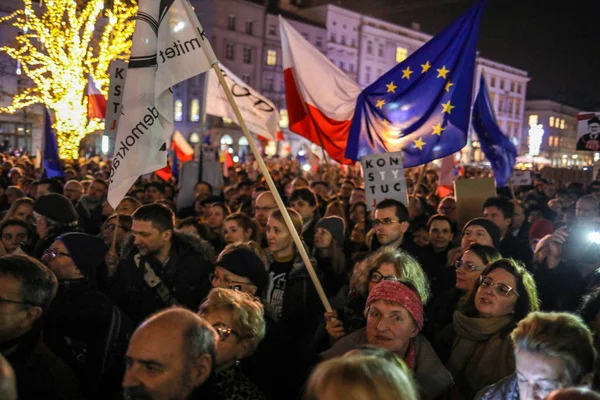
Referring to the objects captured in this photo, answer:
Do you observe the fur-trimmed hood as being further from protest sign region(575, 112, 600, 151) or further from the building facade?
the building facade

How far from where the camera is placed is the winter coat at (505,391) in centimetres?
266

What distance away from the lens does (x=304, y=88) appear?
26.0ft

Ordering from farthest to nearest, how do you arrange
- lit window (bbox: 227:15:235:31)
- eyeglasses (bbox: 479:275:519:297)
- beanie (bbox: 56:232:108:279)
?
lit window (bbox: 227:15:235:31) → beanie (bbox: 56:232:108:279) → eyeglasses (bbox: 479:275:519:297)

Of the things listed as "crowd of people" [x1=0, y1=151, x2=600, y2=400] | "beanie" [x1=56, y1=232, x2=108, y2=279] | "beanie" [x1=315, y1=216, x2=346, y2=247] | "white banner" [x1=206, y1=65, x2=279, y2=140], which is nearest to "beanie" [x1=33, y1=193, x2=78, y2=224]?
"crowd of people" [x1=0, y1=151, x2=600, y2=400]

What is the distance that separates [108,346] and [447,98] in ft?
15.9

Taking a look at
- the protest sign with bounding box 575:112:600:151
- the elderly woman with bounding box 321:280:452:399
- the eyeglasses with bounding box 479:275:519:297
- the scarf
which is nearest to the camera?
the elderly woman with bounding box 321:280:452:399

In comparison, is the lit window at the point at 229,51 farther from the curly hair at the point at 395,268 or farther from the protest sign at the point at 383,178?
the curly hair at the point at 395,268

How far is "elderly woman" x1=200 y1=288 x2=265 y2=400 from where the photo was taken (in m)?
2.78

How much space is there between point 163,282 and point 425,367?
230 cm

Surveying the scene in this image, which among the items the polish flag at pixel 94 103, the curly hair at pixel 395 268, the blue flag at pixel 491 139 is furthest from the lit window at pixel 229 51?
the curly hair at pixel 395 268

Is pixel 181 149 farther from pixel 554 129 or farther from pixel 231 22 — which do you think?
pixel 554 129

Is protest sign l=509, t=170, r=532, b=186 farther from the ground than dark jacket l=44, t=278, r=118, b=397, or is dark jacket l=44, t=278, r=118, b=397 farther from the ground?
protest sign l=509, t=170, r=532, b=186

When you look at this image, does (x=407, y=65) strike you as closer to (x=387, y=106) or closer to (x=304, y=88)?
(x=387, y=106)

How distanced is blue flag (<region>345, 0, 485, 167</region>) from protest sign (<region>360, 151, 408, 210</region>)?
12.9 inches
